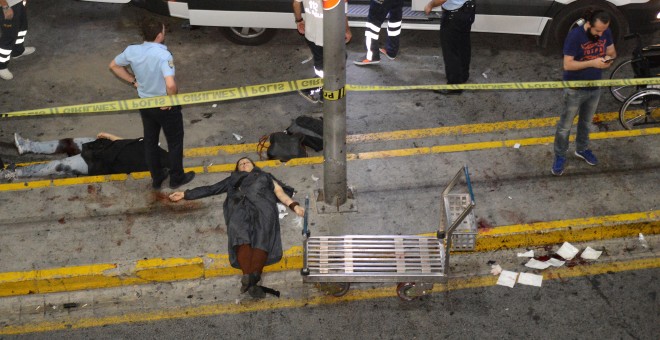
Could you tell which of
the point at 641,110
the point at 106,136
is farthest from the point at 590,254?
the point at 106,136

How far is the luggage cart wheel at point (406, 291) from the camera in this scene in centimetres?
620

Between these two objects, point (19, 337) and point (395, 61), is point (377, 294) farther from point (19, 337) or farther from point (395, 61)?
point (395, 61)

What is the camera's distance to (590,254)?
668 centimetres

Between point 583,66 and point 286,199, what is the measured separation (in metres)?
3.03

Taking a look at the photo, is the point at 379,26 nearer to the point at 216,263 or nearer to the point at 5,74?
the point at 216,263

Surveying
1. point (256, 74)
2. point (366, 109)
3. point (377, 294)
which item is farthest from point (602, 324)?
point (256, 74)

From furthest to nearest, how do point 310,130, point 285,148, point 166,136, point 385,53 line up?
point 385,53 < point 310,130 < point 285,148 < point 166,136

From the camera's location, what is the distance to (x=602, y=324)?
6.02 metres

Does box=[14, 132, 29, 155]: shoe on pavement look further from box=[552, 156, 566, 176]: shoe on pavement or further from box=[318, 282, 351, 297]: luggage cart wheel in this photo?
box=[552, 156, 566, 176]: shoe on pavement

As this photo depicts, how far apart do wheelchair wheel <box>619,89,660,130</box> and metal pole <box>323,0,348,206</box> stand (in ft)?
11.1

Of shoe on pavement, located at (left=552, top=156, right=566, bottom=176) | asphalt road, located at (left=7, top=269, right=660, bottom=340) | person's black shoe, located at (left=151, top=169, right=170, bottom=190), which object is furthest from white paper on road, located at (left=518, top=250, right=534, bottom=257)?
person's black shoe, located at (left=151, top=169, right=170, bottom=190)

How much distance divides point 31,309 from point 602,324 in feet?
15.9

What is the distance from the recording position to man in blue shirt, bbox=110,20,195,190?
6.36 m

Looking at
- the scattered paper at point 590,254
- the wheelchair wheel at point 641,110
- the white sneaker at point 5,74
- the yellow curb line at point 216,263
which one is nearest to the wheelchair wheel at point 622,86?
the wheelchair wheel at point 641,110
